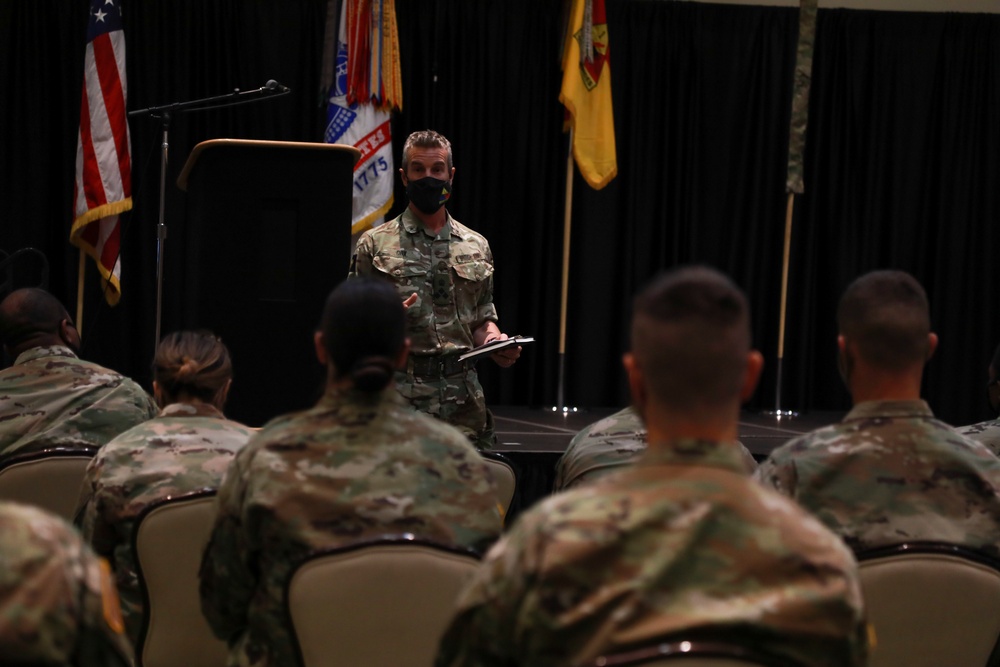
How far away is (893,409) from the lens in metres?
2.19

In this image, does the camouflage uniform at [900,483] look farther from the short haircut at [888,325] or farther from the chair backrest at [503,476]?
the chair backrest at [503,476]

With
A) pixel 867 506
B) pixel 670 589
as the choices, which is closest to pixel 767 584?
pixel 670 589

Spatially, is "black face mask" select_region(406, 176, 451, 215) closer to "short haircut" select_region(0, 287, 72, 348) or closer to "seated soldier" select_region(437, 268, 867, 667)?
"short haircut" select_region(0, 287, 72, 348)

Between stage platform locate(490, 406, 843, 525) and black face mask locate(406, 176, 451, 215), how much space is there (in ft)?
3.22

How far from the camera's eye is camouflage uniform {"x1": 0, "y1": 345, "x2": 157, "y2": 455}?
308 centimetres

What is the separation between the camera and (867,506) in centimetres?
213

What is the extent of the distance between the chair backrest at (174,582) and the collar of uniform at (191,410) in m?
0.38

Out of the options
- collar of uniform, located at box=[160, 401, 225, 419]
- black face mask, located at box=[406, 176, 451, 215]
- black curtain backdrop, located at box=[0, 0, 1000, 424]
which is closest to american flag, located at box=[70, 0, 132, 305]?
black curtain backdrop, located at box=[0, 0, 1000, 424]

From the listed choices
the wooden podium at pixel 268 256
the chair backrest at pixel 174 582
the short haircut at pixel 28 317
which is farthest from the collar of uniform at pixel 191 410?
the wooden podium at pixel 268 256

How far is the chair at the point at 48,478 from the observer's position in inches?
102

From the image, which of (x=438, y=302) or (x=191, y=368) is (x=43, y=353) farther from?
(x=438, y=302)

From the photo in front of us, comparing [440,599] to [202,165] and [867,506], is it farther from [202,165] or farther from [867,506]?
[202,165]

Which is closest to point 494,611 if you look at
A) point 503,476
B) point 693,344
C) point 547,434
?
point 693,344

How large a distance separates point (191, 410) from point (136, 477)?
235 millimetres
